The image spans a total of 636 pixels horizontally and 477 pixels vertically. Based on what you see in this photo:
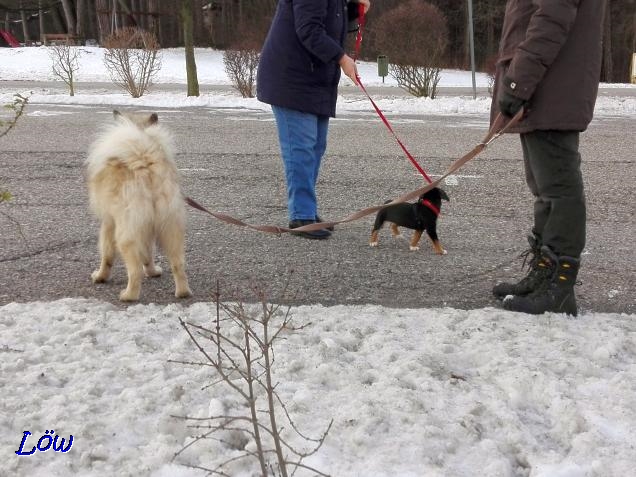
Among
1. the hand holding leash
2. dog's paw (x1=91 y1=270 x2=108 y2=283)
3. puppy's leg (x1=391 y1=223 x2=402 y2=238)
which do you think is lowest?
puppy's leg (x1=391 y1=223 x2=402 y2=238)

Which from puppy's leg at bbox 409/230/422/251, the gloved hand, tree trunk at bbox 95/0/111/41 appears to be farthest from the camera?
tree trunk at bbox 95/0/111/41

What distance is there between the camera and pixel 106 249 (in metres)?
4.32

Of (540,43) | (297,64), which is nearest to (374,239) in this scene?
(297,64)

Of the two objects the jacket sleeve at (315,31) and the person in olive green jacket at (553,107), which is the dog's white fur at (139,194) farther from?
the person in olive green jacket at (553,107)

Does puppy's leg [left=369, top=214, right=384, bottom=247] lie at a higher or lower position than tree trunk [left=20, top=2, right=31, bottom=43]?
lower

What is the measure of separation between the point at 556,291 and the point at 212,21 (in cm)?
4218

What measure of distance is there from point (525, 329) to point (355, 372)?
1068mm

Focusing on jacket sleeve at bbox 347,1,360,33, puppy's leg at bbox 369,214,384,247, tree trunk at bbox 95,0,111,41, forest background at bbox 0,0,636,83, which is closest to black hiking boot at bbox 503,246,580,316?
puppy's leg at bbox 369,214,384,247

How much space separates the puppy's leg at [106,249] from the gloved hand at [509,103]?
7.84 feet

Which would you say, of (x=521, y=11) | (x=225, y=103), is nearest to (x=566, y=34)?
(x=521, y=11)

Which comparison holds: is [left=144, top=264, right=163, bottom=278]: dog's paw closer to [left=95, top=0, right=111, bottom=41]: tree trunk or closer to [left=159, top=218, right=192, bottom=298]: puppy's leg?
[left=159, top=218, right=192, bottom=298]: puppy's leg

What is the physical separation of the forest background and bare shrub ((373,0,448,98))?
12311 mm

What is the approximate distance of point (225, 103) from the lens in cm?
1820

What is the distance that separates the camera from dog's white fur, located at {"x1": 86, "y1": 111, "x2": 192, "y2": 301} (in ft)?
12.7
